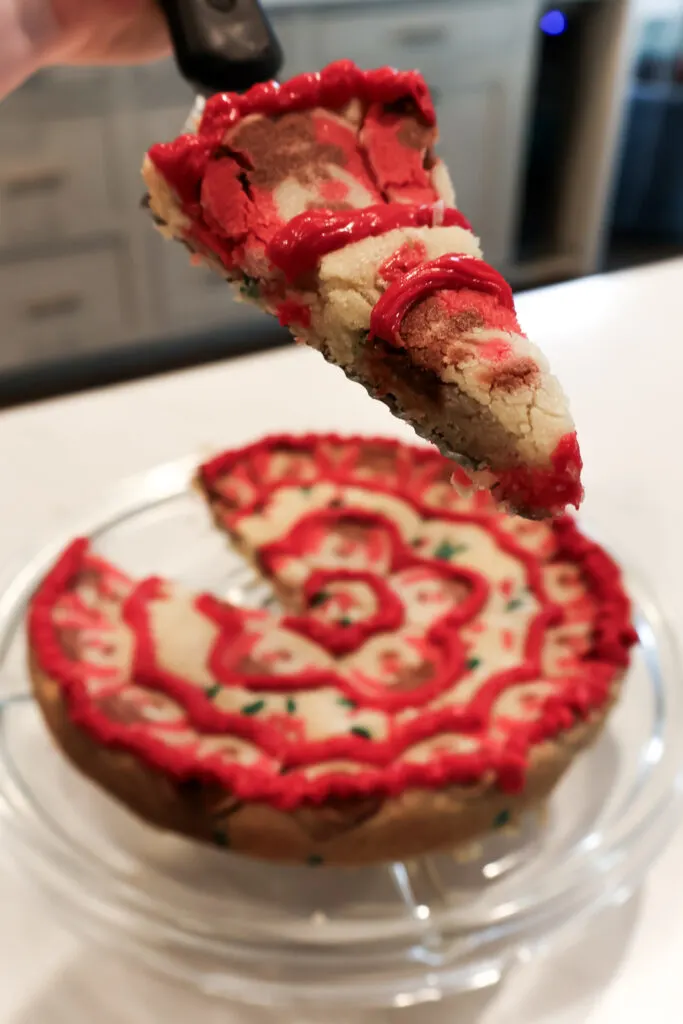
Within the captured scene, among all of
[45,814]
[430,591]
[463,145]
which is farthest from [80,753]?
[463,145]

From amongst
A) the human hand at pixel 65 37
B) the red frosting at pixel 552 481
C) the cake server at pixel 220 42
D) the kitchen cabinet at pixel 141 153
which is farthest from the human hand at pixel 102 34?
the kitchen cabinet at pixel 141 153

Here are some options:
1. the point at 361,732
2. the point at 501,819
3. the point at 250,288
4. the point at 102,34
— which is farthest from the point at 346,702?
the point at 102,34

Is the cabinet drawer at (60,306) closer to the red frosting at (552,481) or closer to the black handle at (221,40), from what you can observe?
the black handle at (221,40)

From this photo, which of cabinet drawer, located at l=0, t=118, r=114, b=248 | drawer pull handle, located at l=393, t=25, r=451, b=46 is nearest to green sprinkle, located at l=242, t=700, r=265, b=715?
cabinet drawer, located at l=0, t=118, r=114, b=248

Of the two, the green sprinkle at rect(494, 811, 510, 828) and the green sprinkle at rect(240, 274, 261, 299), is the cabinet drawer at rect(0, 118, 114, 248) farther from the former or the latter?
the green sprinkle at rect(494, 811, 510, 828)

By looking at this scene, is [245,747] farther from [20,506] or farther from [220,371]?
[220,371]
